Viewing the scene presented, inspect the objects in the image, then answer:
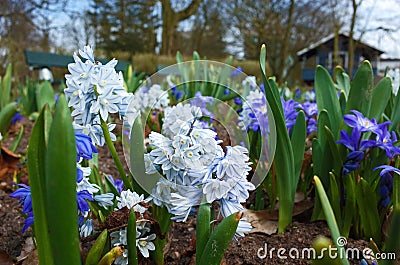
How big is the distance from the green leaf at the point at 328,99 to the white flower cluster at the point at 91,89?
2.39 ft

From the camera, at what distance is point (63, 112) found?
56cm

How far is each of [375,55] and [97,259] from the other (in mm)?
18935

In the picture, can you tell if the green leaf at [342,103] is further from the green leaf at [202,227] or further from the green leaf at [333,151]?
the green leaf at [202,227]

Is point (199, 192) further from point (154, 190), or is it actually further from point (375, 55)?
point (375, 55)

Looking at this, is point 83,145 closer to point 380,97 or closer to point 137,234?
point 137,234

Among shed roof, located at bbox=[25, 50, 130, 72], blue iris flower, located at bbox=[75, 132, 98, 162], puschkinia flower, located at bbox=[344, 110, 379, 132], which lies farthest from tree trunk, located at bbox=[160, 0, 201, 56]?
blue iris flower, located at bbox=[75, 132, 98, 162]

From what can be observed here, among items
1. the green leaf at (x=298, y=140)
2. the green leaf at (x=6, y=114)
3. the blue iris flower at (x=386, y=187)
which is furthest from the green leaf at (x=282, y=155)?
the green leaf at (x=6, y=114)

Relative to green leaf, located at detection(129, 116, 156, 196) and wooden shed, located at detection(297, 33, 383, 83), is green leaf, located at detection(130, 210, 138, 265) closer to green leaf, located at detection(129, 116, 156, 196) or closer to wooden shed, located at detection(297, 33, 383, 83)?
green leaf, located at detection(129, 116, 156, 196)

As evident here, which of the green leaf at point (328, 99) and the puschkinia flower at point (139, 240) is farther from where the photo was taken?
the green leaf at point (328, 99)

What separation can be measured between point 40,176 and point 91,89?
0.73 ft

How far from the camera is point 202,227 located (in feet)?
2.53

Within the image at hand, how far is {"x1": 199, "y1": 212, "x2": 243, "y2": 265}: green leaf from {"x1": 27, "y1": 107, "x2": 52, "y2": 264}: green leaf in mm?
268

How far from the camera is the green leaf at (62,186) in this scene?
22.0 inches

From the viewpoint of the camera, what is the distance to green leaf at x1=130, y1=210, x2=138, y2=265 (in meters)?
0.78
